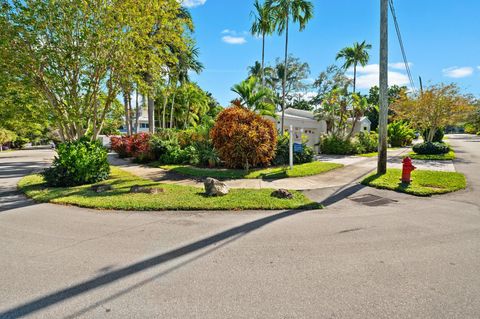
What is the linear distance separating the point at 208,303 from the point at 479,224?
5554 mm

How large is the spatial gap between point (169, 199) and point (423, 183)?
805 cm

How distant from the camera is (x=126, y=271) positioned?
3449 mm

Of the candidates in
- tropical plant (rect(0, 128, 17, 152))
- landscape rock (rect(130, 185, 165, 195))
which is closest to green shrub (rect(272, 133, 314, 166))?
landscape rock (rect(130, 185, 165, 195))

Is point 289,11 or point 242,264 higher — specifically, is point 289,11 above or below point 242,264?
above

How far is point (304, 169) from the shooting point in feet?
36.6

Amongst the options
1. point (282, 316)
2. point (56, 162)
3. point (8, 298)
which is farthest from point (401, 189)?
point (56, 162)

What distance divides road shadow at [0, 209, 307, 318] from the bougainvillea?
5576 millimetres

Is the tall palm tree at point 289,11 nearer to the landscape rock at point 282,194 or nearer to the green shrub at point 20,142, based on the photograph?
the landscape rock at point 282,194

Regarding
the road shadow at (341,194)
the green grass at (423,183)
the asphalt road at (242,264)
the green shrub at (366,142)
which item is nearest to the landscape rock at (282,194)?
the road shadow at (341,194)

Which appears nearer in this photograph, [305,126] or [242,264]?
[242,264]

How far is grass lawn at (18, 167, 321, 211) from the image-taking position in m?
6.34

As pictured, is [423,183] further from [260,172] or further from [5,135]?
[5,135]

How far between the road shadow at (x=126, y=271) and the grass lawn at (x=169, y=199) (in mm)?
1228

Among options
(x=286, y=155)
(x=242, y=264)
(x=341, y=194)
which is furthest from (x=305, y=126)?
(x=242, y=264)
